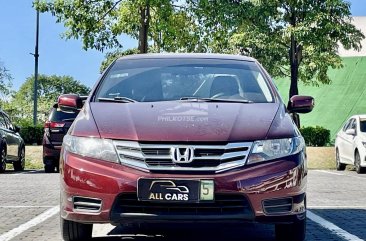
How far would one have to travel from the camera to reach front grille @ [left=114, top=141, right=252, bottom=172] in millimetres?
5852

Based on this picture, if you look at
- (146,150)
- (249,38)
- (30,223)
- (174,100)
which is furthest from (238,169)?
(249,38)

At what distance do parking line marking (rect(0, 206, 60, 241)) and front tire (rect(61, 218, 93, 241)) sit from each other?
750mm

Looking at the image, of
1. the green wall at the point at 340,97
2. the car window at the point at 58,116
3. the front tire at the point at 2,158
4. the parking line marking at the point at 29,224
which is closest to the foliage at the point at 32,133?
→ the car window at the point at 58,116

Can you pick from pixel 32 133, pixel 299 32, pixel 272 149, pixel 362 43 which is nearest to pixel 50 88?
pixel 362 43

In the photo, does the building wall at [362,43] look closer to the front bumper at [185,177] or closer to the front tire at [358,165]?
the front tire at [358,165]

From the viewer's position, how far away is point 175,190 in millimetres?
5816

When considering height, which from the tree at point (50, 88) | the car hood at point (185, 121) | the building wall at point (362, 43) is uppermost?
the building wall at point (362, 43)

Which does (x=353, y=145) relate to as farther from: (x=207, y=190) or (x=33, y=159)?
(x=207, y=190)

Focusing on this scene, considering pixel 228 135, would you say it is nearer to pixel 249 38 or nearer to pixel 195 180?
pixel 195 180

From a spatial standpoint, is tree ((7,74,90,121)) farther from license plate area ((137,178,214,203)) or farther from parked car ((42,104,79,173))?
license plate area ((137,178,214,203))

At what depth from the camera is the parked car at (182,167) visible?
5.85 metres

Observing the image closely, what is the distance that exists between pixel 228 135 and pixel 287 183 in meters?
0.58

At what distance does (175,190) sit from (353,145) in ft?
52.8

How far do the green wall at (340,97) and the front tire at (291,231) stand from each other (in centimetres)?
3997
